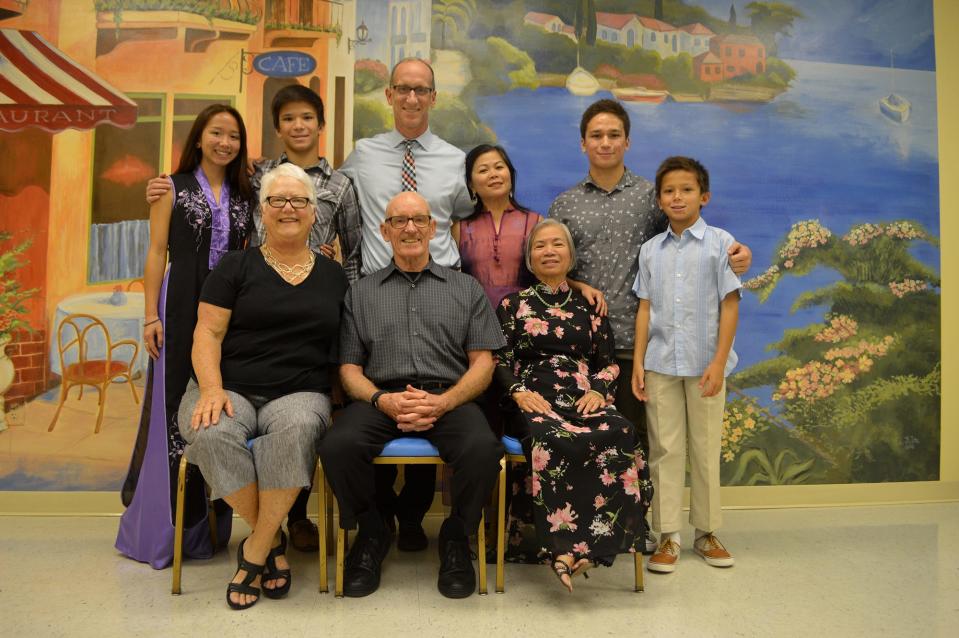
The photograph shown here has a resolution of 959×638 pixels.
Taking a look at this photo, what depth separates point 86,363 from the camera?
3.44m

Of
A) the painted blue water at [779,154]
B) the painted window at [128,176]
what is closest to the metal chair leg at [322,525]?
the painted window at [128,176]

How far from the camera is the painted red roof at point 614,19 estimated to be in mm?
3607

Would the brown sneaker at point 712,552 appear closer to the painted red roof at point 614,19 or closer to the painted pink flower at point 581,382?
the painted pink flower at point 581,382

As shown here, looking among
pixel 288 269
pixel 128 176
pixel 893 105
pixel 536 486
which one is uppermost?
pixel 893 105

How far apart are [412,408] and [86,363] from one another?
2.05 m

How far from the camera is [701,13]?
3.69 meters

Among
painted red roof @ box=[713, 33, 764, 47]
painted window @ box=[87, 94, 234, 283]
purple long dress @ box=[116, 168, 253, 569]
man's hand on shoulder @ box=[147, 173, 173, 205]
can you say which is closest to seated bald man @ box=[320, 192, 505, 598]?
purple long dress @ box=[116, 168, 253, 569]

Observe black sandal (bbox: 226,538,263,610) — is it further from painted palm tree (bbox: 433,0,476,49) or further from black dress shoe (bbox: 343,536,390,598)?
painted palm tree (bbox: 433,0,476,49)

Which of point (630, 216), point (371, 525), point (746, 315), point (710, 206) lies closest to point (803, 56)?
point (710, 206)

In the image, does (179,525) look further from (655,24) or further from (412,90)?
(655,24)

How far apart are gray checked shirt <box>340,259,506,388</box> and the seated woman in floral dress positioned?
17 cm

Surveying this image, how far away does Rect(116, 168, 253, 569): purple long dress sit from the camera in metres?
2.62

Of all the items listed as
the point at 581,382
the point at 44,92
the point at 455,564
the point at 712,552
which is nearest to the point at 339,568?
the point at 455,564

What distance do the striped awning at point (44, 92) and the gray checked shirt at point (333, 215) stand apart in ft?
3.87
